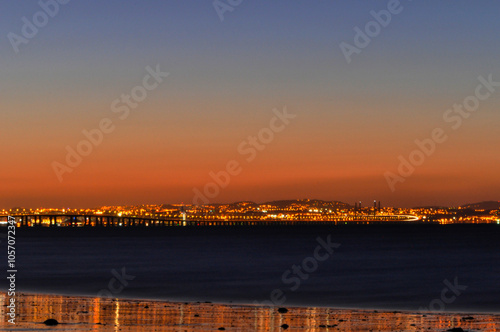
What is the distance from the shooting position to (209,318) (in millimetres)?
30469

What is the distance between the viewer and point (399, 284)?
54.7m

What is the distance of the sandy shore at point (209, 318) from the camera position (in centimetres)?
2760

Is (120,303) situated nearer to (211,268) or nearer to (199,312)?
(199,312)

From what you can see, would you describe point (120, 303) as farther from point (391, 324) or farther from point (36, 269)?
point (36, 269)

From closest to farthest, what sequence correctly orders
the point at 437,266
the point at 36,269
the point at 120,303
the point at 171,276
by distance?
1. the point at 120,303
2. the point at 171,276
3. the point at 36,269
4. the point at 437,266

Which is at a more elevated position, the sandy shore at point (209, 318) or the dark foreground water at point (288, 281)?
the dark foreground water at point (288, 281)

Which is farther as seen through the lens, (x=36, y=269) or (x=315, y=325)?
(x=36, y=269)

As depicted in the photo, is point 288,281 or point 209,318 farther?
point 288,281

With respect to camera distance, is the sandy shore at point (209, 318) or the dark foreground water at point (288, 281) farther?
the dark foreground water at point (288, 281)

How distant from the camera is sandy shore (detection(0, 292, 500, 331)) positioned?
27.6m

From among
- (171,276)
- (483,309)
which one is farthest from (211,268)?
(483,309)

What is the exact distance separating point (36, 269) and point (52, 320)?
1740 inches

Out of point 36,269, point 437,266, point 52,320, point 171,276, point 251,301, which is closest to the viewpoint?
point 52,320

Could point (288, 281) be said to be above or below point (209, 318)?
above
